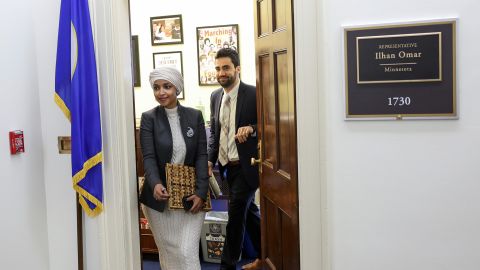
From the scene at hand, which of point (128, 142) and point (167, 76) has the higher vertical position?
point (167, 76)

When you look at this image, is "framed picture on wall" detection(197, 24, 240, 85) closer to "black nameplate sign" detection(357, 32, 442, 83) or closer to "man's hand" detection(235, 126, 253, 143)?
"man's hand" detection(235, 126, 253, 143)

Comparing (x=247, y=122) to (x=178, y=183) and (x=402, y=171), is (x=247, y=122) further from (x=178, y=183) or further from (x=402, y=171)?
(x=402, y=171)

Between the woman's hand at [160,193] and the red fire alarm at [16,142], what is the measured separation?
27.3 inches

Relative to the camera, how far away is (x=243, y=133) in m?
3.01

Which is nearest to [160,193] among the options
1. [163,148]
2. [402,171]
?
[163,148]

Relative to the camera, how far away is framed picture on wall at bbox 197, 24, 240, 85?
15.4 ft

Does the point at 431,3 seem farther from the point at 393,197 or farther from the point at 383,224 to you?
the point at 383,224

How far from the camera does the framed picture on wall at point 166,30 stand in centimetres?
484

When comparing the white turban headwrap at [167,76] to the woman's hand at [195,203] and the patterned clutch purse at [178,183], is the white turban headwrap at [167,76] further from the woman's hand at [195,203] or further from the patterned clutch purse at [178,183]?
the woman's hand at [195,203]

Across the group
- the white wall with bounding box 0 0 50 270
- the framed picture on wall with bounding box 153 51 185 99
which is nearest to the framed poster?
the white wall with bounding box 0 0 50 270

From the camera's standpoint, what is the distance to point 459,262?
1917 mm

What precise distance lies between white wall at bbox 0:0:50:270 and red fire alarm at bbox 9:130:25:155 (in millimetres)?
23

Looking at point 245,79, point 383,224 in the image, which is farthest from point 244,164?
point 245,79

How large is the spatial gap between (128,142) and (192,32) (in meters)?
2.77
